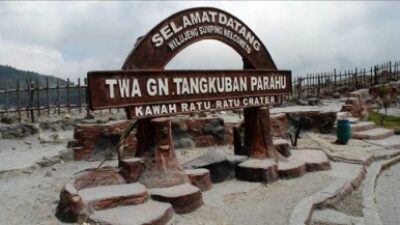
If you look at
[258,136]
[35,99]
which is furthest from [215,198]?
[35,99]

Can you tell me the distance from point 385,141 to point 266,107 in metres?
6.21

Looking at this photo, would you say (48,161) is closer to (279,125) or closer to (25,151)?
(25,151)

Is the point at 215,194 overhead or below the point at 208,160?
below

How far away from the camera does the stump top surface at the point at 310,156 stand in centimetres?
886

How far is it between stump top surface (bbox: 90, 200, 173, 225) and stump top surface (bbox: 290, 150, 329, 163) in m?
4.01

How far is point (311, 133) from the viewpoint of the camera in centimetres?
1394

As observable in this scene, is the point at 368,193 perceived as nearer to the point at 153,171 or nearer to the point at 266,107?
the point at 266,107

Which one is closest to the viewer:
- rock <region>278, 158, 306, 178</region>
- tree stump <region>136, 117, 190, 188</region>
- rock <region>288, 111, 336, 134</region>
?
tree stump <region>136, 117, 190, 188</region>

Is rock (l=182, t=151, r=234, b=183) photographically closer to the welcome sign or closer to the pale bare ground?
the pale bare ground

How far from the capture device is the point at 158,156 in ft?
21.4

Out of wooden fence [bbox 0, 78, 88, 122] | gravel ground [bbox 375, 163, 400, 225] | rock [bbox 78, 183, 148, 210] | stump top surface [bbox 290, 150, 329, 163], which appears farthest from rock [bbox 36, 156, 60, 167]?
wooden fence [bbox 0, 78, 88, 122]

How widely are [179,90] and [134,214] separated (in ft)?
7.33

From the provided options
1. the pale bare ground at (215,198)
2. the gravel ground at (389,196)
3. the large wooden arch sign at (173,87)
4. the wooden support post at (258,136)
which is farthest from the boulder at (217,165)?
the gravel ground at (389,196)

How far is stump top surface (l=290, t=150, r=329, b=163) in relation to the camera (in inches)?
349
